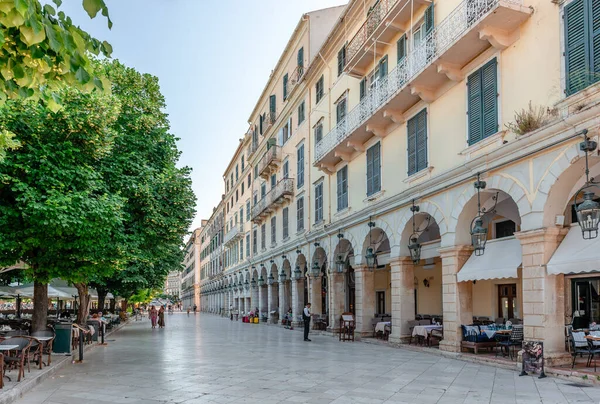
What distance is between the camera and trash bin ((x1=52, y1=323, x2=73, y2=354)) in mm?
A: 15930

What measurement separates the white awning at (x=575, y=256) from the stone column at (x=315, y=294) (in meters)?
17.0

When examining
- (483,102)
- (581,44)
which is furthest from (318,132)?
(581,44)

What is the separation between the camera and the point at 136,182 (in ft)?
51.9

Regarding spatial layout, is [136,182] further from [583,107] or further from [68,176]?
[583,107]

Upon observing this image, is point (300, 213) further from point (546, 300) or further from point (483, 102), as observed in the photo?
point (546, 300)

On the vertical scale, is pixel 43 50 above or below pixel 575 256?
above

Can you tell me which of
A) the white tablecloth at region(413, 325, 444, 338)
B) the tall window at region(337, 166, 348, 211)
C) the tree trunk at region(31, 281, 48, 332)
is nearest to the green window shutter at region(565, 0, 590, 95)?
the white tablecloth at region(413, 325, 444, 338)

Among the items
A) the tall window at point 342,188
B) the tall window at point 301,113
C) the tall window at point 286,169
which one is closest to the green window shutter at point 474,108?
the tall window at point 342,188

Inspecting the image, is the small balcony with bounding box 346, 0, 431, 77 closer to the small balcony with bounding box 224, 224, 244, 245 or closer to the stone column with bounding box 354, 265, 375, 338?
the stone column with bounding box 354, 265, 375, 338

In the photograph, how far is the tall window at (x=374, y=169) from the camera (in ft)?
67.2

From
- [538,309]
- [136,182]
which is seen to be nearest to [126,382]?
[136,182]

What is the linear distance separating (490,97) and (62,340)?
44.4ft

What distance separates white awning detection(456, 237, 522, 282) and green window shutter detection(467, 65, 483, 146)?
2772 millimetres

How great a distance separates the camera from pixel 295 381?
11445 mm
